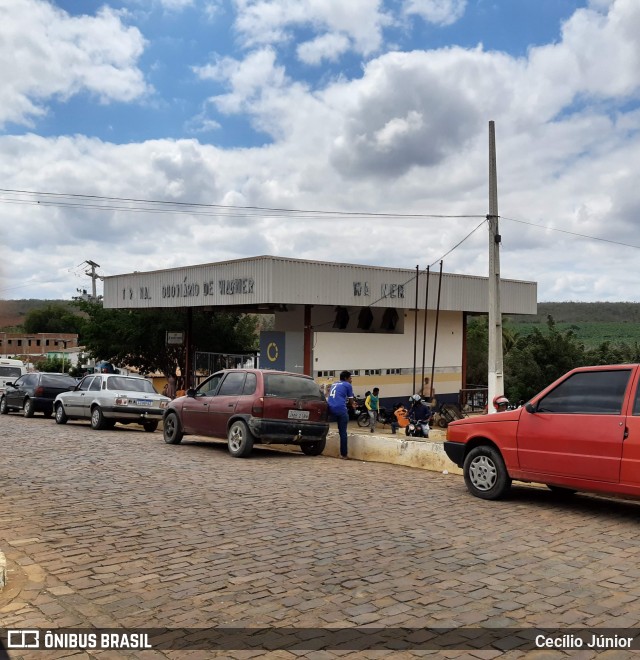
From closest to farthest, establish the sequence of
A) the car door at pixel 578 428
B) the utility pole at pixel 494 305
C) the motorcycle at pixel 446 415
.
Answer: the car door at pixel 578 428 → the utility pole at pixel 494 305 → the motorcycle at pixel 446 415

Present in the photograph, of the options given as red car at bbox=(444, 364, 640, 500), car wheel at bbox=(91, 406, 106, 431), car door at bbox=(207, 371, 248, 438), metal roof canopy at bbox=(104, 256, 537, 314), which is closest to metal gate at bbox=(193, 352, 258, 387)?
metal roof canopy at bbox=(104, 256, 537, 314)

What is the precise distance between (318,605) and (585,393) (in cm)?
452

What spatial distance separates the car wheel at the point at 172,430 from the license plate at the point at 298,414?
10.7ft

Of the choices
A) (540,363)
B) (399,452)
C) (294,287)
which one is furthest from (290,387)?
(540,363)

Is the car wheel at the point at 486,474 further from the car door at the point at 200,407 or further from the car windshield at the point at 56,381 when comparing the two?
the car windshield at the point at 56,381

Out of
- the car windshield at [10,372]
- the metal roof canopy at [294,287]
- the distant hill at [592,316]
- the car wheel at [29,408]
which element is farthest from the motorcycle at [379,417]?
the distant hill at [592,316]

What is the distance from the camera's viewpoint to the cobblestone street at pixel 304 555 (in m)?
5.01

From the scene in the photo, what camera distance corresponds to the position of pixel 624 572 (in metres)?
6.04

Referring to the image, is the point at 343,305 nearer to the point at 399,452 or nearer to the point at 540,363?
the point at 399,452

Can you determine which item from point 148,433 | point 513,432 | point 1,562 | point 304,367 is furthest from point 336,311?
point 1,562

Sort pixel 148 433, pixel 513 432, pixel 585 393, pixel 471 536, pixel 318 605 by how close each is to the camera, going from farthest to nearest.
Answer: pixel 148 433 → pixel 513 432 → pixel 585 393 → pixel 471 536 → pixel 318 605

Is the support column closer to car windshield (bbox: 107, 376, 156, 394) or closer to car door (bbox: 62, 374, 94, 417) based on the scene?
car windshield (bbox: 107, 376, 156, 394)

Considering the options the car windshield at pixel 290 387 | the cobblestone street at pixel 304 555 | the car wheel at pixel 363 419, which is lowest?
the car wheel at pixel 363 419

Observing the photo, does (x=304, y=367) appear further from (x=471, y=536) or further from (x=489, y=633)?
(x=489, y=633)
